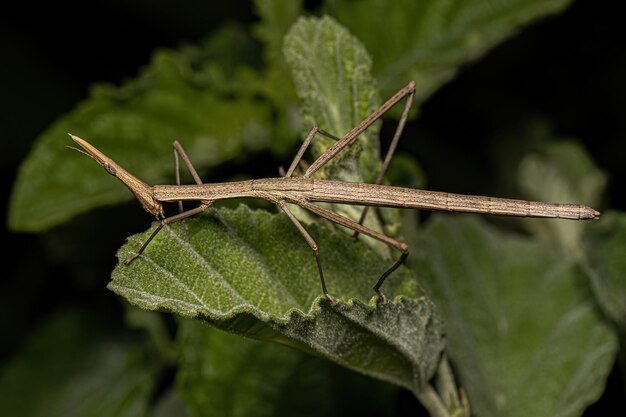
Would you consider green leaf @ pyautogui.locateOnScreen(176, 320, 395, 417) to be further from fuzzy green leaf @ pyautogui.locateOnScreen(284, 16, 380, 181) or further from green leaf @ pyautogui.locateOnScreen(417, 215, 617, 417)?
fuzzy green leaf @ pyautogui.locateOnScreen(284, 16, 380, 181)

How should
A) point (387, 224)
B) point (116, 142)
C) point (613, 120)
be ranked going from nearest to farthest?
point (387, 224) → point (116, 142) → point (613, 120)

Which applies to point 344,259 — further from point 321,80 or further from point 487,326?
point 487,326

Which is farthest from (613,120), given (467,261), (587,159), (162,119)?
(162,119)

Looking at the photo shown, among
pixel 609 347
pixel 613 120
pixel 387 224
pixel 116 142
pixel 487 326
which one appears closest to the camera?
pixel 387 224

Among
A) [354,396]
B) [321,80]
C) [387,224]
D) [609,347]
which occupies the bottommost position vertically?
[609,347]

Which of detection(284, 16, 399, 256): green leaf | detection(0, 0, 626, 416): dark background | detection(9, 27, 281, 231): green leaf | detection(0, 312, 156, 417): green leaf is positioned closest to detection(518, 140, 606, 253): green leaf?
detection(0, 0, 626, 416): dark background

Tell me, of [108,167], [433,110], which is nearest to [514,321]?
[433,110]
